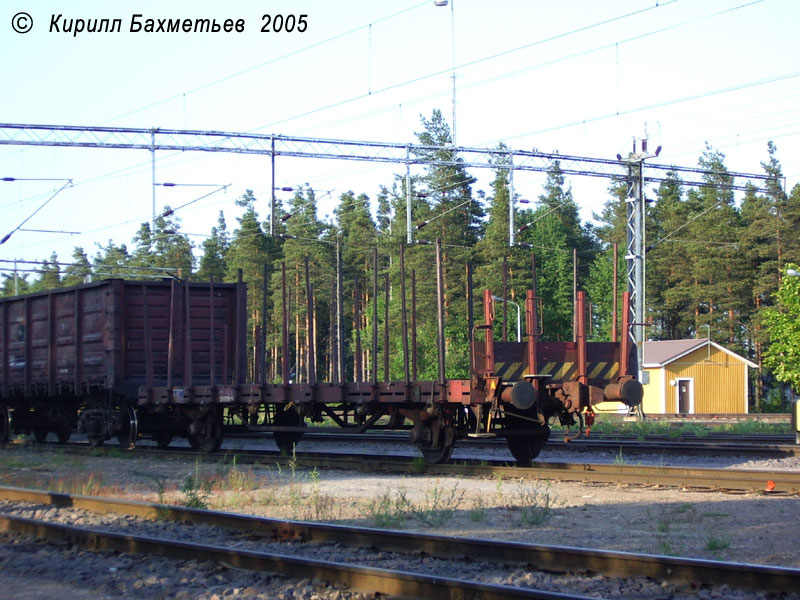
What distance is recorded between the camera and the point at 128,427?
61.9ft

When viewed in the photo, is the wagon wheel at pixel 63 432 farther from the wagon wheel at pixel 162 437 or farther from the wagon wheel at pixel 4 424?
the wagon wheel at pixel 162 437

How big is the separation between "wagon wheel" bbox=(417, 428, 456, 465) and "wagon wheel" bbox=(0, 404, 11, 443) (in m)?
12.7

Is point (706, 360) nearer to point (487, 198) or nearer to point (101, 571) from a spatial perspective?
point (487, 198)

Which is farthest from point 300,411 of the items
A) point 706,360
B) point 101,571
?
point 706,360

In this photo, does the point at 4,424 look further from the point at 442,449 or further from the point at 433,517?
the point at 433,517

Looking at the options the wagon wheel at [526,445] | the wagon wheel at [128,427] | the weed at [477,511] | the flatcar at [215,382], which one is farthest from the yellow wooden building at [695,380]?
the weed at [477,511]

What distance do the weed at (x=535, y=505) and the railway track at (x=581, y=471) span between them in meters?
1.01

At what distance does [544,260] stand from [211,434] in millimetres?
49058

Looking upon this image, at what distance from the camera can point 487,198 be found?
5684 cm

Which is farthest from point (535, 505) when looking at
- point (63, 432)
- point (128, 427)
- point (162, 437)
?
point (63, 432)

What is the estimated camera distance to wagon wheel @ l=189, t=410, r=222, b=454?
17.8 metres

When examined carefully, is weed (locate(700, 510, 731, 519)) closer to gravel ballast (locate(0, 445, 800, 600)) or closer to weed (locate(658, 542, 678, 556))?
gravel ballast (locate(0, 445, 800, 600))

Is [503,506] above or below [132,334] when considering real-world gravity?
below

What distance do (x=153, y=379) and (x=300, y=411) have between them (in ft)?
13.6
